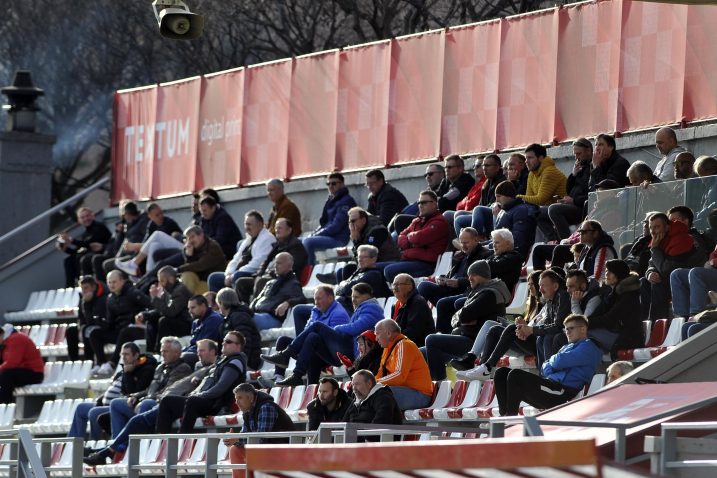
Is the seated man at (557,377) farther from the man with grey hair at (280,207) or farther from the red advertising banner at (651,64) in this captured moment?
the man with grey hair at (280,207)

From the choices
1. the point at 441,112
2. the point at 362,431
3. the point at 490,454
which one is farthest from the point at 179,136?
the point at 490,454

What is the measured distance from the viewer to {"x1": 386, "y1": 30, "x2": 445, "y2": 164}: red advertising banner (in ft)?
65.2

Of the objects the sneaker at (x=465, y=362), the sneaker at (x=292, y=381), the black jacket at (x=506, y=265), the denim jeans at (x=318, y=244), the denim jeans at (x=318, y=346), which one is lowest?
the sneaker at (x=292, y=381)

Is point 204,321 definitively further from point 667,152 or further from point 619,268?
point 619,268

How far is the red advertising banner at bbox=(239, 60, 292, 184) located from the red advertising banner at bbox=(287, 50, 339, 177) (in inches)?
6.4

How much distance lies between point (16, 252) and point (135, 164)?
92.4 inches

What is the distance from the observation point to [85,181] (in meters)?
37.2

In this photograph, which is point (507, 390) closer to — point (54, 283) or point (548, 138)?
point (548, 138)

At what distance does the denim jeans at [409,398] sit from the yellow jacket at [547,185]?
284cm

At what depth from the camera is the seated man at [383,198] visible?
1806 cm

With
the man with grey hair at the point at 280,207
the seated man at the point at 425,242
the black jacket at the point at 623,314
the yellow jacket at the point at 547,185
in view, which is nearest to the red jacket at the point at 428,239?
the seated man at the point at 425,242

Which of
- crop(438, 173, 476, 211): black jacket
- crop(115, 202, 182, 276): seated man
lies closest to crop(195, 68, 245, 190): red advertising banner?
crop(115, 202, 182, 276): seated man

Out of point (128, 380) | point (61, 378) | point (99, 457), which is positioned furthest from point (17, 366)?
point (99, 457)

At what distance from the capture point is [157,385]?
16.8 metres
